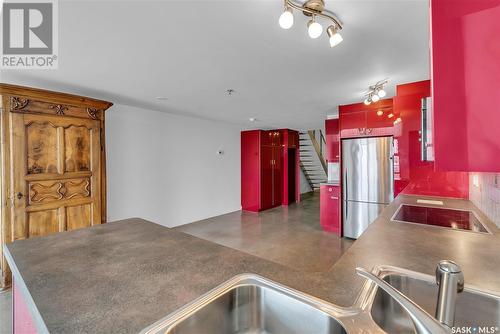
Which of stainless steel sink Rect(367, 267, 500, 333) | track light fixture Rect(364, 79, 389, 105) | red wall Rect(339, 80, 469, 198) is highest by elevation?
track light fixture Rect(364, 79, 389, 105)

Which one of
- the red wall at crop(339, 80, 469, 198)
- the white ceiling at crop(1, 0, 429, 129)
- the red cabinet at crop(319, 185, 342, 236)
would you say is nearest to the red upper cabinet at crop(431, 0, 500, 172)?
the white ceiling at crop(1, 0, 429, 129)

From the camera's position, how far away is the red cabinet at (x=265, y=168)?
6012mm

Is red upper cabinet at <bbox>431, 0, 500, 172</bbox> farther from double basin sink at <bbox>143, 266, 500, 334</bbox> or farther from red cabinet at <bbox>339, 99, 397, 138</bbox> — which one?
red cabinet at <bbox>339, 99, 397, 138</bbox>

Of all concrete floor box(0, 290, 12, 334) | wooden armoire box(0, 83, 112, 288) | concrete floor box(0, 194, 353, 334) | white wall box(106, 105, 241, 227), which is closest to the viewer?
concrete floor box(0, 290, 12, 334)

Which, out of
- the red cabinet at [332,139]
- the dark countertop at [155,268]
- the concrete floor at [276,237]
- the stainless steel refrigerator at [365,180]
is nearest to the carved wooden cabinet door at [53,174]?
the concrete floor at [276,237]

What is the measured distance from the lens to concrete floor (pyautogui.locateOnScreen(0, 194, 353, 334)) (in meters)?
2.97

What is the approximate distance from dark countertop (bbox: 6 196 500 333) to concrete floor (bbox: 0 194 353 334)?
1691 mm

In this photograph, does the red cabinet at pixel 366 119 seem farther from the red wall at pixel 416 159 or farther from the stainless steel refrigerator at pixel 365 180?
the red wall at pixel 416 159

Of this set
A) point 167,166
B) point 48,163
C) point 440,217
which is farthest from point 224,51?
point 167,166

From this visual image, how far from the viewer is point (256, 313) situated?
760mm

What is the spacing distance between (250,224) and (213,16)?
163 inches

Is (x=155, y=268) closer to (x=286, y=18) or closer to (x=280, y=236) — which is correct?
(x=286, y=18)

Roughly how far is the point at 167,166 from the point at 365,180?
367 centimetres

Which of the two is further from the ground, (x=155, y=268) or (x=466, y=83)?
(x=466, y=83)
